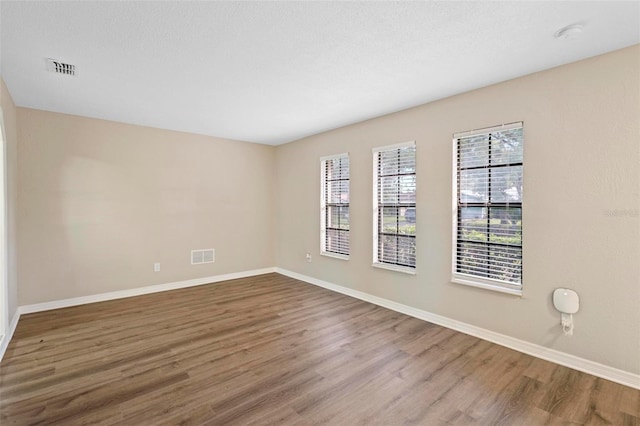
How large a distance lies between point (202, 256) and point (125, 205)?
149 cm

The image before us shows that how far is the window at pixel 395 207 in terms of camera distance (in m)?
3.96

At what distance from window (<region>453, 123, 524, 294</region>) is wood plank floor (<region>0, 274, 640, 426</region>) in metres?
0.73

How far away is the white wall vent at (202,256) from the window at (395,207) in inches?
119

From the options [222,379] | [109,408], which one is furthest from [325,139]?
[109,408]

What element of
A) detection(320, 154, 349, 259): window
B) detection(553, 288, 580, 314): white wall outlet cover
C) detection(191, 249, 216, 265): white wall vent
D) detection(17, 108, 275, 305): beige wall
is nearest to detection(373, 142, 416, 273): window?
detection(320, 154, 349, 259): window

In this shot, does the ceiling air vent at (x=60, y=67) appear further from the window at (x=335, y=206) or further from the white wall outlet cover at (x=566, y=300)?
the white wall outlet cover at (x=566, y=300)

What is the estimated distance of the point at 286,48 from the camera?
7.98ft

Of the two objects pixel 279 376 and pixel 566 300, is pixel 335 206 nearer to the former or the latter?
pixel 279 376

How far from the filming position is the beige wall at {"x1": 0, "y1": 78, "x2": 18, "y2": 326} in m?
3.13

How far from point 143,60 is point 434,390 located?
11.9 feet

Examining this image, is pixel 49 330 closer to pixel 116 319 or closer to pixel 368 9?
pixel 116 319

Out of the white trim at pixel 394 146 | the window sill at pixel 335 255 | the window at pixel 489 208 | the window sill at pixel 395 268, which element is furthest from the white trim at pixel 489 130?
the window sill at pixel 335 255

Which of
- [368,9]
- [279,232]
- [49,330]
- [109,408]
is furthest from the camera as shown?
[279,232]

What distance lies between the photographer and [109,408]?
2096 mm
